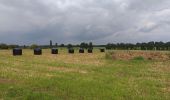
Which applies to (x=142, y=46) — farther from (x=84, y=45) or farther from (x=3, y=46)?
(x=3, y=46)

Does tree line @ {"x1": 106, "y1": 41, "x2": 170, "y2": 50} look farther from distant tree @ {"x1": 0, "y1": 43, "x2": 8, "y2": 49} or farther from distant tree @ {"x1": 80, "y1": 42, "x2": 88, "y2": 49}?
distant tree @ {"x1": 0, "y1": 43, "x2": 8, "y2": 49}

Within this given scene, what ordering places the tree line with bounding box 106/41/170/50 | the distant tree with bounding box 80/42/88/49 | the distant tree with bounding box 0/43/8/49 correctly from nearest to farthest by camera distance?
the tree line with bounding box 106/41/170/50 < the distant tree with bounding box 0/43/8/49 < the distant tree with bounding box 80/42/88/49

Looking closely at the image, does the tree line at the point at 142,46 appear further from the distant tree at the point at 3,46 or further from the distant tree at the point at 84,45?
the distant tree at the point at 3,46

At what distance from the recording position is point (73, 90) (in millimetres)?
14273

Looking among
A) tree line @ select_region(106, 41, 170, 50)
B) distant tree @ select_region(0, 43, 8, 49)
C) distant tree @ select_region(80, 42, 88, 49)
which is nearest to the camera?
tree line @ select_region(106, 41, 170, 50)

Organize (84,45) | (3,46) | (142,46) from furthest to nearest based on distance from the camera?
(84,45), (3,46), (142,46)

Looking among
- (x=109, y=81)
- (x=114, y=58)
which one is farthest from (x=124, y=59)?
(x=109, y=81)

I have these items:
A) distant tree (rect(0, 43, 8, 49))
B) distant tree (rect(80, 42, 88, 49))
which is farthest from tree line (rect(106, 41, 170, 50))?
distant tree (rect(0, 43, 8, 49))

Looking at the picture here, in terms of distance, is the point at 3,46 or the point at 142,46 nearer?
Answer: the point at 142,46

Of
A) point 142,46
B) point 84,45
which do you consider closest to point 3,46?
point 84,45

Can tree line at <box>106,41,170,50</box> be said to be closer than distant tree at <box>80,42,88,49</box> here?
Yes

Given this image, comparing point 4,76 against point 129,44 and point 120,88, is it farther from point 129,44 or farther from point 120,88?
point 129,44

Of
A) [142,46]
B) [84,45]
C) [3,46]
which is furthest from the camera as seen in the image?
[84,45]

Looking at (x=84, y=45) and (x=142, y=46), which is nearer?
(x=142, y=46)
